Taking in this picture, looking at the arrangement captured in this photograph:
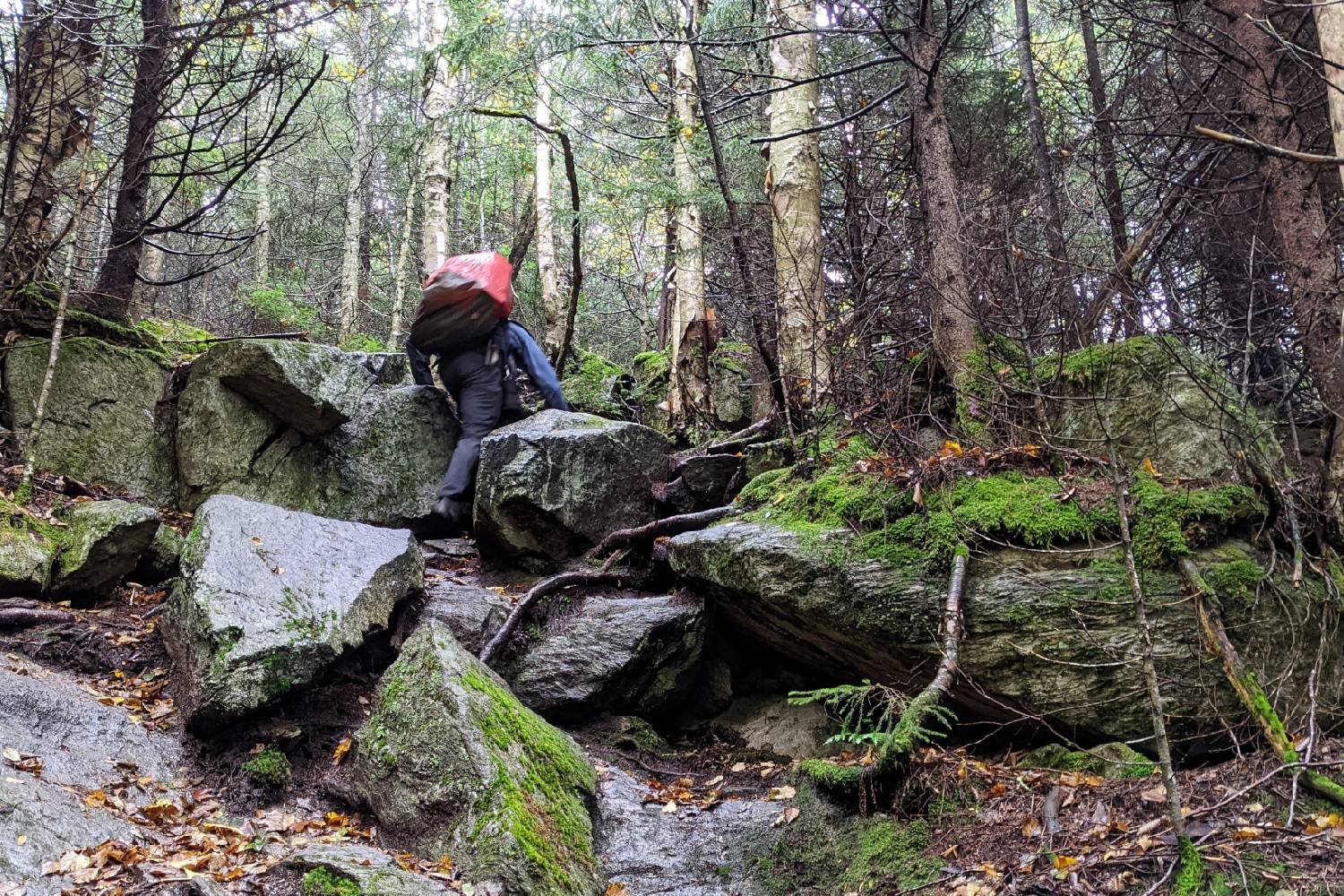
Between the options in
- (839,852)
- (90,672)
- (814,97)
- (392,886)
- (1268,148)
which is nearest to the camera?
(1268,148)

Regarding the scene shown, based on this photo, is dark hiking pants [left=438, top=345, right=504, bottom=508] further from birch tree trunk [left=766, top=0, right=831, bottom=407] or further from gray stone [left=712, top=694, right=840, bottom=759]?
gray stone [left=712, top=694, right=840, bottom=759]

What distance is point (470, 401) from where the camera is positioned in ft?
28.6

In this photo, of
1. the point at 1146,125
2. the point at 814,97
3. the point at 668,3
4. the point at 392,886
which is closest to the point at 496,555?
the point at 392,886

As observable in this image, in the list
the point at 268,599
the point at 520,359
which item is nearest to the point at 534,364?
the point at 520,359

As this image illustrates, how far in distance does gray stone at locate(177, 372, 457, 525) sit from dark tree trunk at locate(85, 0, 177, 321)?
4.46ft

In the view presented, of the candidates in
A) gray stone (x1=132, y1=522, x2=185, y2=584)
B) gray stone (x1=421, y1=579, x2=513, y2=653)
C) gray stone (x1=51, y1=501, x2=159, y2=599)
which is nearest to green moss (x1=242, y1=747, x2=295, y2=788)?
gray stone (x1=421, y1=579, x2=513, y2=653)

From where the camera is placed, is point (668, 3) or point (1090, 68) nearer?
point (1090, 68)

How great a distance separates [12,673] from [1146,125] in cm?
1253

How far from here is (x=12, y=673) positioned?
15.4ft

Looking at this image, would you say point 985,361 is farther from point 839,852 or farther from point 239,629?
point 239,629

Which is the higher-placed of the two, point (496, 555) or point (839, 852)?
point (496, 555)

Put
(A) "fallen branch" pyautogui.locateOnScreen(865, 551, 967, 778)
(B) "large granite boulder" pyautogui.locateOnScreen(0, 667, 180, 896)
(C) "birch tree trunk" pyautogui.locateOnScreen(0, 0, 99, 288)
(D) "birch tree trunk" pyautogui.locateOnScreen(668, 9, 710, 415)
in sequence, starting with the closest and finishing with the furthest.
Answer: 1. (B) "large granite boulder" pyautogui.locateOnScreen(0, 667, 180, 896)
2. (A) "fallen branch" pyautogui.locateOnScreen(865, 551, 967, 778)
3. (C) "birch tree trunk" pyautogui.locateOnScreen(0, 0, 99, 288)
4. (D) "birch tree trunk" pyautogui.locateOnScreen(668, 9, 710, 415)

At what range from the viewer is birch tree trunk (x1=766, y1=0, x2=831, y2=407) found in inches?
280

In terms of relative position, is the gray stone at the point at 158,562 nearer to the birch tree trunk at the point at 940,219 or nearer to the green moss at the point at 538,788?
the green moss at the point at 538,788
